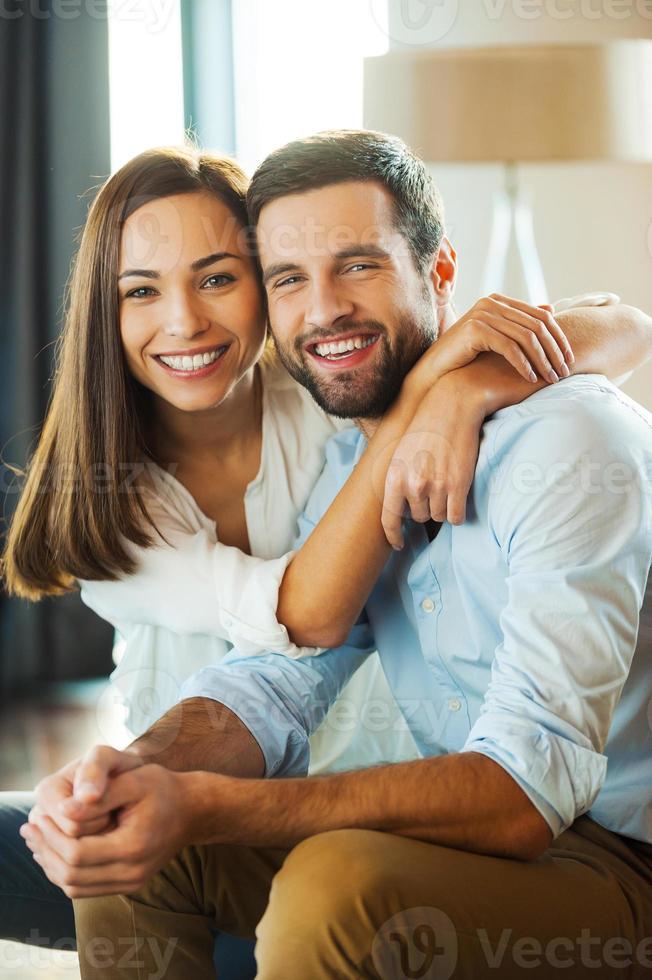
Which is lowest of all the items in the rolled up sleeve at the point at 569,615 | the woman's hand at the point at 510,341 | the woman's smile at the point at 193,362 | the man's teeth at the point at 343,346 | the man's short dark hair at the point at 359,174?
the rolled up sleeve at the point at 569,615

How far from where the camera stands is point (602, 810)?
1208 millimetres

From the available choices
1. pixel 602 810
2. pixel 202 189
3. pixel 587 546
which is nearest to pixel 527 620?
pixel 587 546

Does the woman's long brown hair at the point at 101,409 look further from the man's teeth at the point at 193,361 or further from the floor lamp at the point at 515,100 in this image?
the floor lamp at the point at 515,100

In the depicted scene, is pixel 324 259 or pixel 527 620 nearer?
pixel 527 620

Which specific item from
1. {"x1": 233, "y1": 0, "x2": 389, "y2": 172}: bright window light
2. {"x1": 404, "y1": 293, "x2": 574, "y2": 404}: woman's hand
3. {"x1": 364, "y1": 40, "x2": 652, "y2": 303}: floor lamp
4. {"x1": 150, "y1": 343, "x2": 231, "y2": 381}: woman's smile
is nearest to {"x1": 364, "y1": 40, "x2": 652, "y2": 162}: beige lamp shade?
{"x1": 364, "y1": 40, "x2": 652, "y2": 303}: floor lamp

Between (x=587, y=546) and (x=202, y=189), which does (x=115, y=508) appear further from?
(x=587, y=546)

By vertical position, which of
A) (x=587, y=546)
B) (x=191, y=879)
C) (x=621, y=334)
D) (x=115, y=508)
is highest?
(x=621, y=334)

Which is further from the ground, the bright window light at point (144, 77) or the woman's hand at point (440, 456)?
the bright window light at point (144, 77)

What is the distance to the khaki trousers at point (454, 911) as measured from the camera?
1.00 meters

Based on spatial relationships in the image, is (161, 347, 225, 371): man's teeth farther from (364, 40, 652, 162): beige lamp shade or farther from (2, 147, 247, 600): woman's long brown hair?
(364, 40, 652, 162): beige lamp shade

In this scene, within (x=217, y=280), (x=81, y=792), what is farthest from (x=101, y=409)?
(x=81, y=792)


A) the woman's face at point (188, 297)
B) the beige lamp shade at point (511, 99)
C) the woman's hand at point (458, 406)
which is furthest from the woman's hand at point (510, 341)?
the beige lamp shade at point (511, 99)

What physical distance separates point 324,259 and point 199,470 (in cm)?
48

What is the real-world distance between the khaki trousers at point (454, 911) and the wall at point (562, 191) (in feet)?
8.28
